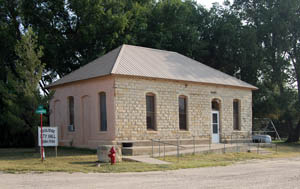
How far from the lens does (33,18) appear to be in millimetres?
33219

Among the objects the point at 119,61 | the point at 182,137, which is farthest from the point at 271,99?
the point at 119,61

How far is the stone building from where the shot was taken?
23688mm

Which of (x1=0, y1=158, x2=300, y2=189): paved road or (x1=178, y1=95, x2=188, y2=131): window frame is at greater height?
(x1=178, y1=95, x2=188, y2=131): window frame

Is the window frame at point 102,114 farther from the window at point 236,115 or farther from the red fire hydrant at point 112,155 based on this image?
the window at point 236,115

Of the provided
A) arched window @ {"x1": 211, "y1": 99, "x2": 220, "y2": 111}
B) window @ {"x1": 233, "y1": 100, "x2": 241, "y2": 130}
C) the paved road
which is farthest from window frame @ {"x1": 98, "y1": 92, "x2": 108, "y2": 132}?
window @ {"x1": 233, "y1": 100, "x2": 241, "y2": 130}

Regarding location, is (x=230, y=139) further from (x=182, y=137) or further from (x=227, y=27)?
(x=227, y=27)

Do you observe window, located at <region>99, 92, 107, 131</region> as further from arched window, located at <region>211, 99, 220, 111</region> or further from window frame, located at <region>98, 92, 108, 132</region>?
arched window, located at <region>211, 99, 220, 111</region>

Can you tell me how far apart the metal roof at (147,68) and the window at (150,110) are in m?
1.44

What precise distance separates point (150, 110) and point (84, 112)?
4336 mm

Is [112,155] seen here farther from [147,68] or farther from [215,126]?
[215,126]

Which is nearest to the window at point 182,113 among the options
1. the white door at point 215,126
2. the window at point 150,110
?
the window at point 150,110

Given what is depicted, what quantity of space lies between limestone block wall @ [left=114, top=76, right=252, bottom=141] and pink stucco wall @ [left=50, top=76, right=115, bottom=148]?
684 millimetres

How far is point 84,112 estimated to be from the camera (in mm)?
25828

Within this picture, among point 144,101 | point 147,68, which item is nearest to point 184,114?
point 144,101
